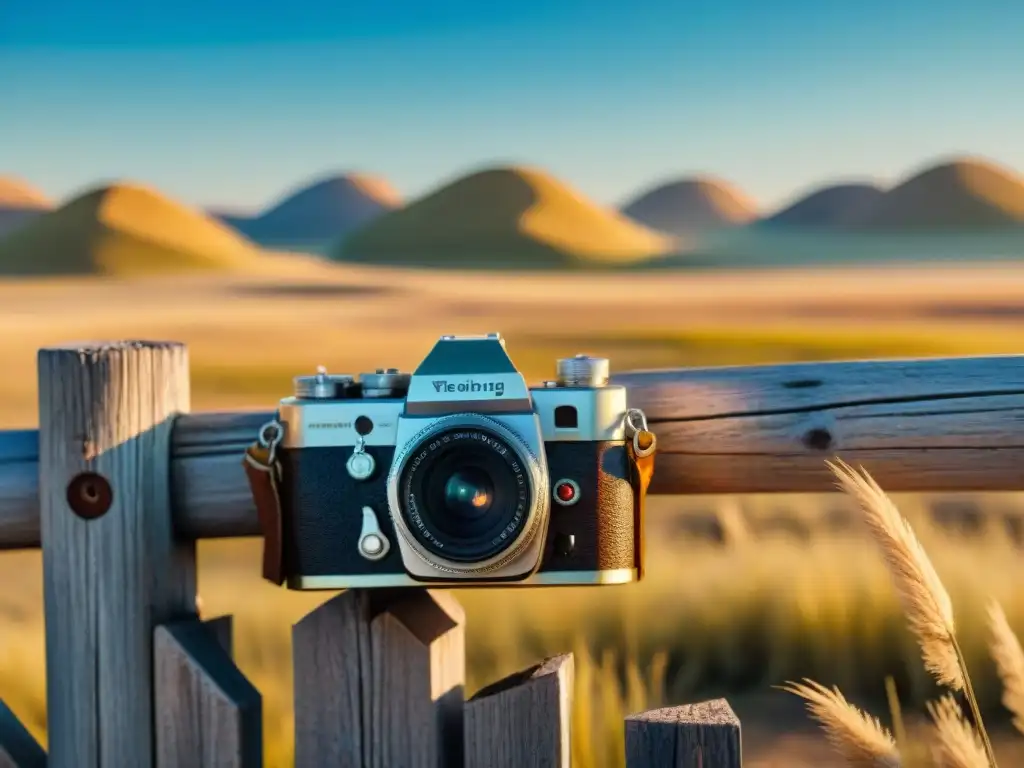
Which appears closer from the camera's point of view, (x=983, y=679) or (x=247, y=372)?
(x=983, y=679)

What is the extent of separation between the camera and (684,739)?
1.55 meters

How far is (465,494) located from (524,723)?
31 cm

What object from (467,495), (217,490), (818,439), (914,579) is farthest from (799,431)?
(217,490)

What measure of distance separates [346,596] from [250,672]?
2.19 m

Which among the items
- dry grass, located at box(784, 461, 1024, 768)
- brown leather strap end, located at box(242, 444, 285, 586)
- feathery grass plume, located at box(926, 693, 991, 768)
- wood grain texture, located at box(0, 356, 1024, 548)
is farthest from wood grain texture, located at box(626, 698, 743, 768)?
brown leather strap end, located at box(242, 444, 285, 586)

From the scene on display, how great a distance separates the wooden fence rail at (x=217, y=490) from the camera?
1.76 meters

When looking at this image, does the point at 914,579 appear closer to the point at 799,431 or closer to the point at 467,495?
the point at 799,431

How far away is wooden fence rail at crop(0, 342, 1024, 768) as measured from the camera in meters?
1.76

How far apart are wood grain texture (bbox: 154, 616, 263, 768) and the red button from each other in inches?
20.5

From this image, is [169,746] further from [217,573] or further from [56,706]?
Answer: [217,573]

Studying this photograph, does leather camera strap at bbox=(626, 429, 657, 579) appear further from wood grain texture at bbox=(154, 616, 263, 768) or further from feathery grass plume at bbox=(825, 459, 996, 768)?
wood grain texture at bbox=(154, 616, 263, 768)

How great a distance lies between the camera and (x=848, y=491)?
1544 millimetres

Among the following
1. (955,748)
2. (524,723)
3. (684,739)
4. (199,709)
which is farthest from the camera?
(199,709)

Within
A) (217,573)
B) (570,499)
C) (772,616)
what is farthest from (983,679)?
(217,573)
